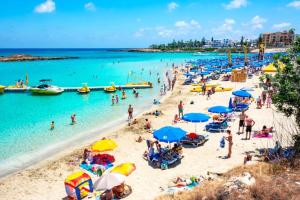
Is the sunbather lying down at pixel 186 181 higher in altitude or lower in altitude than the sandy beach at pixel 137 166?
higher

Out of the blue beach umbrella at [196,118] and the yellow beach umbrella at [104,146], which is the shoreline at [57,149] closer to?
the yellow beach umbrella at [104,146]

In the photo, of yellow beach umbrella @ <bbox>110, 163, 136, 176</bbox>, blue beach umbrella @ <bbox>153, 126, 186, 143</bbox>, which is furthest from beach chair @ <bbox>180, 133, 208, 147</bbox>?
yellow beach umbrella @ <bbox>110, 163, 136, 176</bbox>

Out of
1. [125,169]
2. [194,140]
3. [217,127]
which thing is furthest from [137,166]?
[217,127]

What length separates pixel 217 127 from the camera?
1755 centimetres

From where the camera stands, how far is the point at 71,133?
19.9 m

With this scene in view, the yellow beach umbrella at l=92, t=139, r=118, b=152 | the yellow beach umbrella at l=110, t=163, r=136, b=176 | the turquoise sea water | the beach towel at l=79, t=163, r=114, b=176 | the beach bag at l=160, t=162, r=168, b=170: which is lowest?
the turquoise sea water

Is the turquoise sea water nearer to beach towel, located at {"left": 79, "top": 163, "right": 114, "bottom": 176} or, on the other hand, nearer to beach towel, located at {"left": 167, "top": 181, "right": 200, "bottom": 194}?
beach towel, located at {"left": 79, "top": 163, "right": 114, "bottom": 176}

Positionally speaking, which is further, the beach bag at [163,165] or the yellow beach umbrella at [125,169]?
the beach bag at [163,165]

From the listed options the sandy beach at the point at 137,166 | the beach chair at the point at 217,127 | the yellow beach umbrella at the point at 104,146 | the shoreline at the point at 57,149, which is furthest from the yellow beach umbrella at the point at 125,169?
the beach chair at the point at 217,127

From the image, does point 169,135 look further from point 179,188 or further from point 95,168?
point 95,168

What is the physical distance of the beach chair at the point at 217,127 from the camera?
56.9 feet

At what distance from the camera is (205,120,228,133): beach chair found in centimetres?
1734

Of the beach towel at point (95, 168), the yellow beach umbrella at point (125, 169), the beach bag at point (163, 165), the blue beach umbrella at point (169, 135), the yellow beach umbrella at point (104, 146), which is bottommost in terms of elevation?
the beach towel at point (95, 168)

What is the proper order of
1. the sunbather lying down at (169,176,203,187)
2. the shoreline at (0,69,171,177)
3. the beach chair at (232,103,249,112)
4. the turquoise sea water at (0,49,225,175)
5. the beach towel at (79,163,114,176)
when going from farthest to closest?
the beach chair at (232,103,249,112)
the turquoise sea water at (0,49,225,175)
the shoreline at (0,69,171,177)
the beach towel at (79,163,114,176)
the sunbather lying down at (169,176,203,187)
